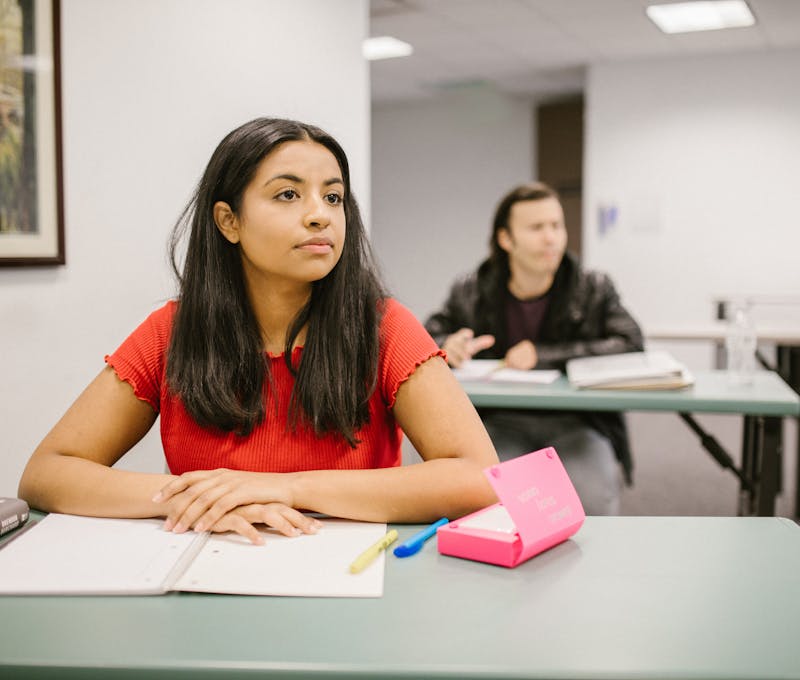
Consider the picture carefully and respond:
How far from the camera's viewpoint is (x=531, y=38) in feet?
19.1

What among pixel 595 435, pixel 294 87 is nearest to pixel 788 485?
pixel 595 435

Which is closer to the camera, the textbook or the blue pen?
the textbook

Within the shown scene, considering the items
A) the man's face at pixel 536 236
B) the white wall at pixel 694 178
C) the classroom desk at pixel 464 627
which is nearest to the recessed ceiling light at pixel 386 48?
the white wall at pixel 694 178

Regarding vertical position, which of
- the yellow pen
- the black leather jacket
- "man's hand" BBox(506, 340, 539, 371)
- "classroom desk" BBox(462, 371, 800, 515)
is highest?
the black leather jacket

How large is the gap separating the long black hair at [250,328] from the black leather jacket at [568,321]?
4.67ft

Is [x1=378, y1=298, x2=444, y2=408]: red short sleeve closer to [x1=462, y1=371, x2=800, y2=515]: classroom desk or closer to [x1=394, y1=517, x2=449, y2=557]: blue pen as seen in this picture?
[x1=394, y1=517, x2=449, y2=557]: blue pen

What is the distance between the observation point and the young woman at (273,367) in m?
1.25

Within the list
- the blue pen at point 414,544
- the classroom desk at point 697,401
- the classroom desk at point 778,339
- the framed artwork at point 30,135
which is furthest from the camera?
the classroom desk at point 778,339

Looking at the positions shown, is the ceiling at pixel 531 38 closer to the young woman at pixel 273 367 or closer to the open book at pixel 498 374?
the open book at pixel 498 374

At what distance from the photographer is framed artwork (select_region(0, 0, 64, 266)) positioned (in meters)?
1.95

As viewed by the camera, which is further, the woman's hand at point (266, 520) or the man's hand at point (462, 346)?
the man's hand at point (462, 346)

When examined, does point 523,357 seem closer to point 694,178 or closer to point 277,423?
point 277,423

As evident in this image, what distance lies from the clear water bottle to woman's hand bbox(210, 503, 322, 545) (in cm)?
183

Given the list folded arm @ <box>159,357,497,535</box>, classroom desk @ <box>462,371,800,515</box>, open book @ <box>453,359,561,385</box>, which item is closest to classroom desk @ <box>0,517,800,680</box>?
folded arm @ <box>159,357,497,535</box>
